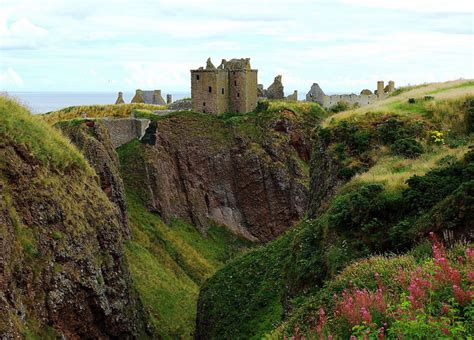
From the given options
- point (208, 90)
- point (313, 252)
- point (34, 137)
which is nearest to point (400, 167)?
point (313, 252)

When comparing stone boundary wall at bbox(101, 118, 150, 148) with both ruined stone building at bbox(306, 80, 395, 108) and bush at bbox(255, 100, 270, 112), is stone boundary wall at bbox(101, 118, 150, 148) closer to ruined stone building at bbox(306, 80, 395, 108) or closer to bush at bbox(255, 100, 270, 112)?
bush at bbox(255, 100, 270, 112)

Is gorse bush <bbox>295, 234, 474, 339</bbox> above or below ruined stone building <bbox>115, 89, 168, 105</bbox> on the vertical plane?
below

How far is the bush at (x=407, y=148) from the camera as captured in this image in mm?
25125

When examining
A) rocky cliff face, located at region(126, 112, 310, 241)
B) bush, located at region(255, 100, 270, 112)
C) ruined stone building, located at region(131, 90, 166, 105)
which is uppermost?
ruined stone building, located at region(131, 90, 166, 105)

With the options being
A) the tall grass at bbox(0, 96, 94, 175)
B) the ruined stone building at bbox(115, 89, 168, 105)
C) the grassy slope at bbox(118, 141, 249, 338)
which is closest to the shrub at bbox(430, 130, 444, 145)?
the tall grass at bbox(0, 96, 94, 175)

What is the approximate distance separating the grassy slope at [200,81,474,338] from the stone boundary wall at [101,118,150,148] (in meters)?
24.8

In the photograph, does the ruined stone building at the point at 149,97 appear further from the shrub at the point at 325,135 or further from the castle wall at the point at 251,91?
the shrub at the point at 325,135

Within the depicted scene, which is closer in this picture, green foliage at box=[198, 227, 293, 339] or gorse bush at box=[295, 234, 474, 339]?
gorse bush at box=[295, 234, 474, 339]

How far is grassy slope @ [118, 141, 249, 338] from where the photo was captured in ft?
137

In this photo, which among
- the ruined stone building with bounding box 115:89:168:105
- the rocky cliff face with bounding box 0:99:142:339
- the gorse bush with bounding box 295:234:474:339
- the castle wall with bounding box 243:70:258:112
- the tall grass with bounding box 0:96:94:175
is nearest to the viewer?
the gorse bush with bounding box 295:234:474:339

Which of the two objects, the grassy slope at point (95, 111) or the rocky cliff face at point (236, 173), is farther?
the rocky cliff face at point (236, 173)

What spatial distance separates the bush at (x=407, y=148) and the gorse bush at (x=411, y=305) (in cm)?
1085

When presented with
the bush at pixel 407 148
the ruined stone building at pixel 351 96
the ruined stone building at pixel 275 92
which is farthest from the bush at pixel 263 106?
the bush at pixel 407 148

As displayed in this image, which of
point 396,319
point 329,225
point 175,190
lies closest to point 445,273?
point 396,319
